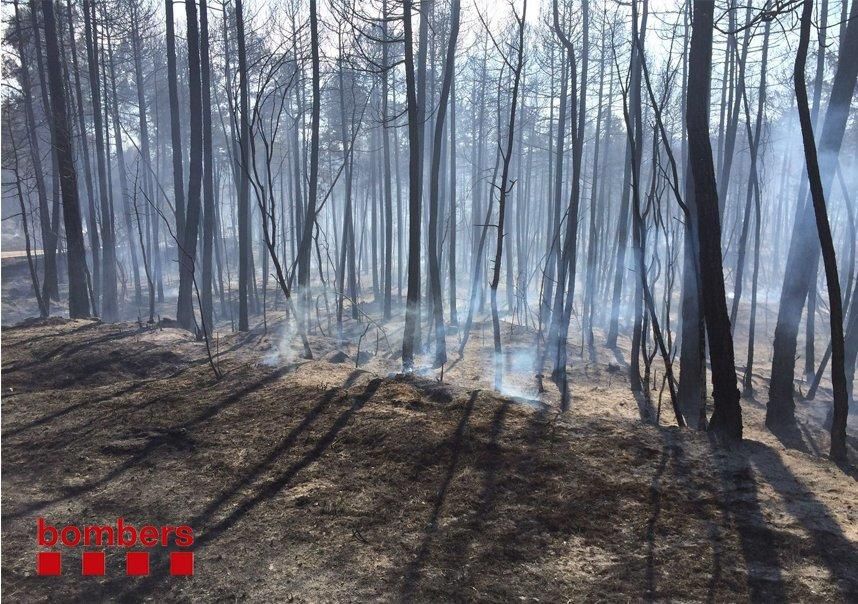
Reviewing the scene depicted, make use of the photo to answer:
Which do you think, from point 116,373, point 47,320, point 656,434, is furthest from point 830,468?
point 47,320

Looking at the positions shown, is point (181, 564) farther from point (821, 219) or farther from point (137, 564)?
point (821, 219)

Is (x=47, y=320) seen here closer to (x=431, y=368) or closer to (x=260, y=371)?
(x=260, y=371)

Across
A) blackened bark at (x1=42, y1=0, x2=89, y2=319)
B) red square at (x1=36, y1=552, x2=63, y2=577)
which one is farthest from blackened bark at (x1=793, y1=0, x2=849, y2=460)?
blackened bark at (x1=42, y1=0, x2=89, y2=319)

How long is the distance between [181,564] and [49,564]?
73cm

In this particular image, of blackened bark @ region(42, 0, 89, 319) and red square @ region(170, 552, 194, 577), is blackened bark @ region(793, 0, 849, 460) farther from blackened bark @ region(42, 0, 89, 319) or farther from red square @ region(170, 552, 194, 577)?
blackened bark @ region(42, 0, 89, 319)

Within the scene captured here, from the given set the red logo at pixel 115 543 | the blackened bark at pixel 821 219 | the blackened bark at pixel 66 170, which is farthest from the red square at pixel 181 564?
the blackened bark at pixel 66 170

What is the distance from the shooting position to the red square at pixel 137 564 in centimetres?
290

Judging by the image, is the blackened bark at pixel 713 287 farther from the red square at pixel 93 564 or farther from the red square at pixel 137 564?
the red square at pixel 93 564

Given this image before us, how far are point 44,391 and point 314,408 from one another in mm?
3097

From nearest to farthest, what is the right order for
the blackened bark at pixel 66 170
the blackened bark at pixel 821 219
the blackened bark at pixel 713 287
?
the blackened bark at pixel 821 219 → the blackened bark at pixel 713 287 → the blackened bark at pixel 66 170

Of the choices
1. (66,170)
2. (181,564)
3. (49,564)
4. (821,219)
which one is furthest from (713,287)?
(66,170)

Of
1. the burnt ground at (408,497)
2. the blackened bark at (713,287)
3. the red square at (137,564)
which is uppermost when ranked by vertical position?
the blackened bark at (713,287)

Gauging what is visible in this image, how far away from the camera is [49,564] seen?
298 centimetres

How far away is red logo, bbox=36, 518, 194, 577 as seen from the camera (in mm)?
2936
